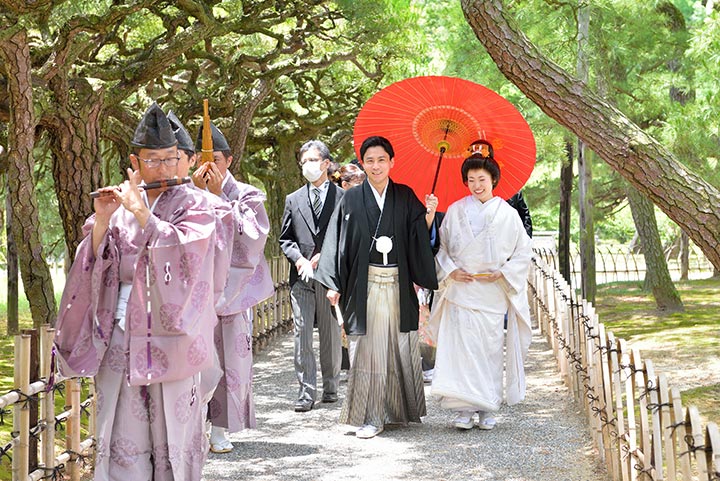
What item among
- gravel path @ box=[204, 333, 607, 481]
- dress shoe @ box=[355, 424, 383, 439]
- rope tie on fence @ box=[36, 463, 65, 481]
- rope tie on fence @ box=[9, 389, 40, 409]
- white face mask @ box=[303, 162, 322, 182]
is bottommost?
gravel path @ box=[204, 333, 607, 481]

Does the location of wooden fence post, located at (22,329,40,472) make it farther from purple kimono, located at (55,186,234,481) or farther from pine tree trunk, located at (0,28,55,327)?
pine tree trunk, located at (0,28,55,327)

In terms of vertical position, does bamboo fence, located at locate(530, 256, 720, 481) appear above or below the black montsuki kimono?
below

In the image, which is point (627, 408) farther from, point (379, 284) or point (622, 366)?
point (379, 284)

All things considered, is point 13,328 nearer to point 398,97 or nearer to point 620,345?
point 398,97

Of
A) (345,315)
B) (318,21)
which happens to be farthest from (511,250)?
(318,21)

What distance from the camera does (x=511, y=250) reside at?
23.5ft

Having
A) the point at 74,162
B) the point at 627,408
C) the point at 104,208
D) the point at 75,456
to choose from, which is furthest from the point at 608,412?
the point at 74,162

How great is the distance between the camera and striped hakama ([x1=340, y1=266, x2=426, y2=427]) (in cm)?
694

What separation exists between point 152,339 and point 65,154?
5.27 meters

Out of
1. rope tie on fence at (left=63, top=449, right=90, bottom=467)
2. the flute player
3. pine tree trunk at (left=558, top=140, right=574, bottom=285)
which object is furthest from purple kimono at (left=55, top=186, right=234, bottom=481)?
pine tree trunk at (left=558, top=140, right=574, bottom=285)

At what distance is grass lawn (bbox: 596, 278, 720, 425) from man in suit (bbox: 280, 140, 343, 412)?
2.90 meters

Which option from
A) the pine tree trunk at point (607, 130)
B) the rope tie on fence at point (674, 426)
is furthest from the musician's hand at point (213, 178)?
the rope tie on fence at point (674, 426)

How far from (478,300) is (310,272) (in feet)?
4.99

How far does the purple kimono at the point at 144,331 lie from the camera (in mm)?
4184
